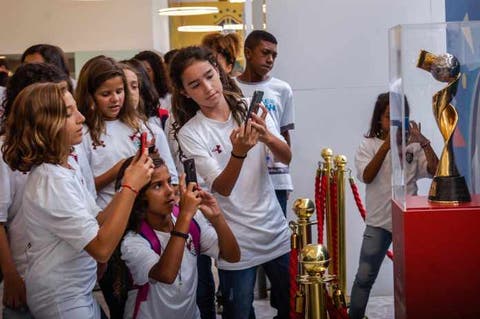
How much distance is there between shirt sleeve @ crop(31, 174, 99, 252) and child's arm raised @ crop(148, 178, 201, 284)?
1.16ft

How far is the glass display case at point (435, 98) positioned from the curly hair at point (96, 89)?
1491 millimetres

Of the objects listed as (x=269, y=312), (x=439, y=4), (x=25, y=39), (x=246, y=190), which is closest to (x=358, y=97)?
(x=439, y=4)

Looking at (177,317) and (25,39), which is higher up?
(25,39)

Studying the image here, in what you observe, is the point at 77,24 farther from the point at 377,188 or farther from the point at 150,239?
the point at 150,239

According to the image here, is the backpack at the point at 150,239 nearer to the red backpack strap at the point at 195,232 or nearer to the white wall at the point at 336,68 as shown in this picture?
the red backpack strap at the point at 195,232

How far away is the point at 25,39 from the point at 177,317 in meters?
7.02

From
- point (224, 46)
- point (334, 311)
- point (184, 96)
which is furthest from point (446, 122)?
point (224, 46)

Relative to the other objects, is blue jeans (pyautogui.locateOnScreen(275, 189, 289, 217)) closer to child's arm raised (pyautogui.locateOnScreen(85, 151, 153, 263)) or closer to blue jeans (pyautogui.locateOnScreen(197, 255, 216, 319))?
blue jeans (pyautogui.locateOnScreen(197, 255, 216, 319))

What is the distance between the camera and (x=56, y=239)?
3045 millimetres

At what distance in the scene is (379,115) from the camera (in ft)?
16.1

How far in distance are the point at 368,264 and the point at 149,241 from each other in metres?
1.76

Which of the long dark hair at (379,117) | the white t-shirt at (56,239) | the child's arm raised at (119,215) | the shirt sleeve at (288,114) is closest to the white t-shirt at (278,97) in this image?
the shirt sleeve at (288,114)

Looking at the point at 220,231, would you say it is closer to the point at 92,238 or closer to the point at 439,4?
the point at 92,238

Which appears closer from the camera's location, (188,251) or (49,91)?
(49,91)
